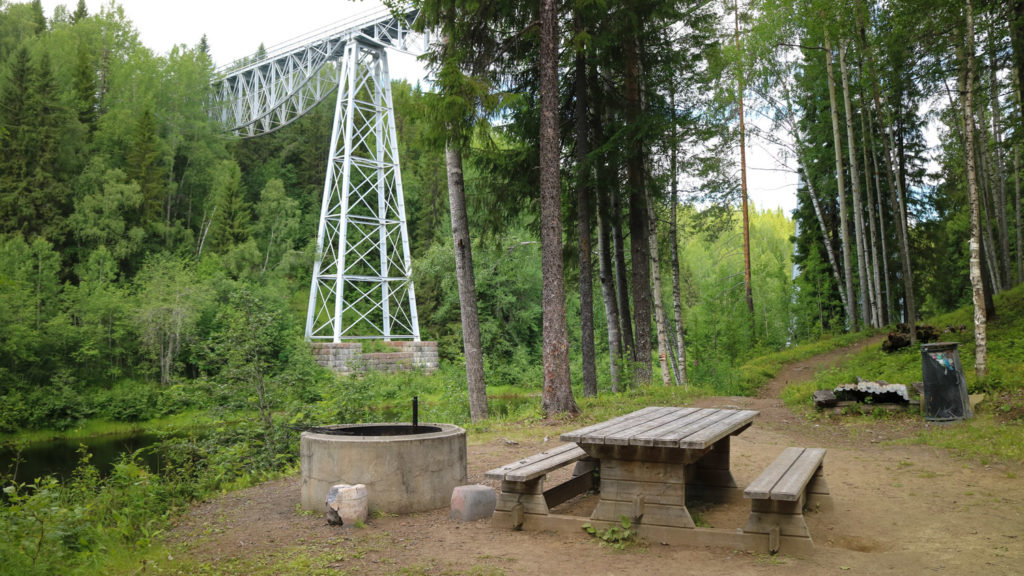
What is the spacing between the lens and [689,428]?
4.31 metres

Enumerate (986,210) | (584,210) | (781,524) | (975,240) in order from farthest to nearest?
1. (986,210)
2. (584,210)
3. (975,240)
4. (781,524)

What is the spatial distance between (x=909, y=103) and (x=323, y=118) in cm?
3687

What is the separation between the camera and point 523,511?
450 centimetres

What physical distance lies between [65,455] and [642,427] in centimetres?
1746

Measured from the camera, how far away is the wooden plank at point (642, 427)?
12.8ft

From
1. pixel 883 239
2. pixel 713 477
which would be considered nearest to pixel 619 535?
pixel 713 477

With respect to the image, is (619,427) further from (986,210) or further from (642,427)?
(986,210)

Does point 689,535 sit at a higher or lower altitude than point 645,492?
lower

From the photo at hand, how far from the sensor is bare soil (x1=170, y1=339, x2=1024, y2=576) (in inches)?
145

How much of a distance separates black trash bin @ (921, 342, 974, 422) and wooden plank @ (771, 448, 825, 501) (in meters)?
4.40

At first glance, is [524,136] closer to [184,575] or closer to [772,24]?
[772,24]

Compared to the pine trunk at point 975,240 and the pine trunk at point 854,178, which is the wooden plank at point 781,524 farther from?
the pine trunk at point 854,178

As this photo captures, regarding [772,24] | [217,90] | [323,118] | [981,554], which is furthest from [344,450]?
[323,118]

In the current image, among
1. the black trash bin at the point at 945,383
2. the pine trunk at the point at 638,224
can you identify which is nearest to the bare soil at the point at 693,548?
the black trash bin at the point at 945,383
